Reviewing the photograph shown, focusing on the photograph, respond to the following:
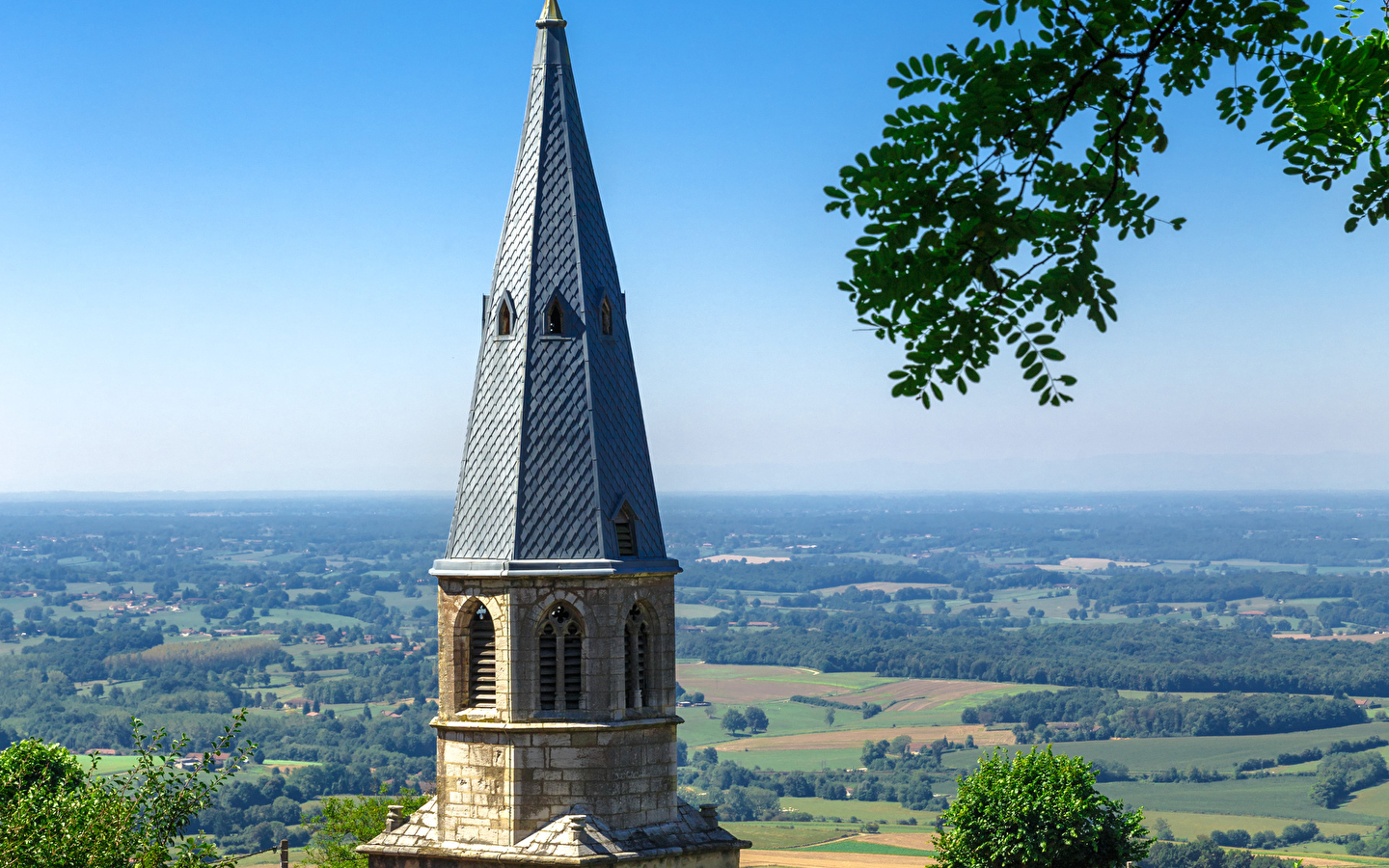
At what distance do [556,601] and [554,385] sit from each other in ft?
12.8

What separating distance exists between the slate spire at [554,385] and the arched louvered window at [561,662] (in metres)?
1.08

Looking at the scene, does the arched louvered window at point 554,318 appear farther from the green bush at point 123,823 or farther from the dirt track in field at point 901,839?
the dirt track in field at point 901,839

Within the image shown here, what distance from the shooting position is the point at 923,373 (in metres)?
10.3

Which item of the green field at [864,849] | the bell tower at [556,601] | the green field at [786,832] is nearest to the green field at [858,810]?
the green field at [786,832]

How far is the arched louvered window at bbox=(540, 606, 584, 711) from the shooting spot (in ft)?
94.4

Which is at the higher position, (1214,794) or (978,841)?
A: (978,841)

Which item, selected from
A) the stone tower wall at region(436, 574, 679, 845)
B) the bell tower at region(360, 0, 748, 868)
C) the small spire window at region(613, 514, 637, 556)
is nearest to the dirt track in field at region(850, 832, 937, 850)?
the bell tower at region(360, 0, 748, 868)

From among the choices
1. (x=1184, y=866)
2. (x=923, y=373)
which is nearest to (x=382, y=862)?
(x=923, y=373)

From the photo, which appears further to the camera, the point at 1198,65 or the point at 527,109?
the point at 527,109

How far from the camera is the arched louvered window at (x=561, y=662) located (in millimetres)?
28780

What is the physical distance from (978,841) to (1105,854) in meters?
4.01

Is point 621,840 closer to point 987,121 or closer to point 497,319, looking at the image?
point 497,319

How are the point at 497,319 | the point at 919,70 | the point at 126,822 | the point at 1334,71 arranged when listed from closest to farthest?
the point at 919,70, the point at 1334,71, the point at 126,822, the point at 497,319

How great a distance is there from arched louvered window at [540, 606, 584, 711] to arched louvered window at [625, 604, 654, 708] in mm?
933
